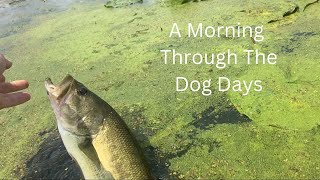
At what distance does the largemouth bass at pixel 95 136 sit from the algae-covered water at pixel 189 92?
45 centimetres

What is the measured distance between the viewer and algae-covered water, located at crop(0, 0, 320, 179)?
2484 millimetres

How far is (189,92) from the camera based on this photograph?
325 centimetres

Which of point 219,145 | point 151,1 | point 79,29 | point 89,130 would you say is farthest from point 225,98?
point 151,1

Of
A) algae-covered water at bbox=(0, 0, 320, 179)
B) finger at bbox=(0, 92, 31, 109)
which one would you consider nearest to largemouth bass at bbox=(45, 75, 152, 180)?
finger at bbox=(0, 92, 31, 109)

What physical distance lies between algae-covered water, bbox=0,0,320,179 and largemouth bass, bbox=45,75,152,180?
45 centimetres

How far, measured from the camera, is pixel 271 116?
2803mm

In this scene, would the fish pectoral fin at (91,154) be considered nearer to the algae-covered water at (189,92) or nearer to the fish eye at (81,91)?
the fish eye at (81,91)

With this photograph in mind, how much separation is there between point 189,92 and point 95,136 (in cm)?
133

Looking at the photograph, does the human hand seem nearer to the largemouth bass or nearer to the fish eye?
the largemouth bass

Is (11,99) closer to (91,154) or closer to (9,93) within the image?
(9,93)

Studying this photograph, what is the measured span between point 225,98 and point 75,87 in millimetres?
1340

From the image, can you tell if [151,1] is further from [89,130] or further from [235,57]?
[89,130]

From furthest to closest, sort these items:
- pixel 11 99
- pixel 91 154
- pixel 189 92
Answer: pixel 189 92 → pixel 11 99 → pixel 91 154

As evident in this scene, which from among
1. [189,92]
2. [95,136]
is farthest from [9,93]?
[189,92]
